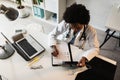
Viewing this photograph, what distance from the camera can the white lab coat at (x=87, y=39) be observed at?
1.53m

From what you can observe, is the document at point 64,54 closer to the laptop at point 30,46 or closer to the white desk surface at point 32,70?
the white desk surface at point 32,70

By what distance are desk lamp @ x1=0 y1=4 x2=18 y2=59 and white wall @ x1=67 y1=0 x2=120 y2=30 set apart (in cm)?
162

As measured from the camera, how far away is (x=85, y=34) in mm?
1611

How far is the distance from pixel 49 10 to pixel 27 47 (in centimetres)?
148

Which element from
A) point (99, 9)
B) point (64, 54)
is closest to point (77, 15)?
point (64, 54)

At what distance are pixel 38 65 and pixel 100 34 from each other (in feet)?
5.61

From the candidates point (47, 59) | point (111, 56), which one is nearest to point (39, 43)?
point (47, 59)

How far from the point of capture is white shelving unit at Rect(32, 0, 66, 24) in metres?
2.75

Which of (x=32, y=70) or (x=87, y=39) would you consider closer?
(x=32, y=70)

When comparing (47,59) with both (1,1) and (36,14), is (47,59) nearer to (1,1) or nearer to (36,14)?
(36,14)

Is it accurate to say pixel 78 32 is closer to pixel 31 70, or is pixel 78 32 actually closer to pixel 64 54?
pixel 64 54

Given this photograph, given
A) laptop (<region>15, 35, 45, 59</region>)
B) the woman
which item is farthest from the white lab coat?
laptop (<region>15, 35, 45, 59</region>)

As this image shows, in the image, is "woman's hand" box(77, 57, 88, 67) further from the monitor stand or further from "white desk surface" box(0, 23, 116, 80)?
the monitor stand

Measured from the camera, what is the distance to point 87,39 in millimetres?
1643
